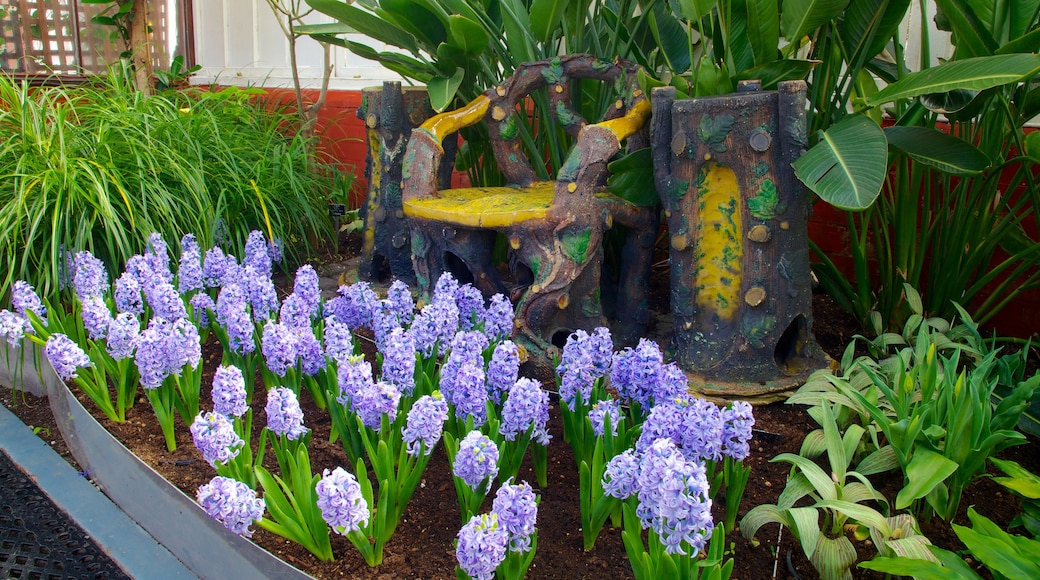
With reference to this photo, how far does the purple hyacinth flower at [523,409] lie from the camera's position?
1826 mm

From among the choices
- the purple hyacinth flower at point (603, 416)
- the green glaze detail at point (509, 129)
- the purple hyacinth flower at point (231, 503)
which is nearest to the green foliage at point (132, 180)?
the green glaze detail at point (509, 129)

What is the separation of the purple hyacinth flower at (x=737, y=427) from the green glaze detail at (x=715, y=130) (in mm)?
971

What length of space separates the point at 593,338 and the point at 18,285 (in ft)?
5.91

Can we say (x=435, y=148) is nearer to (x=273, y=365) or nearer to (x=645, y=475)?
(x=273, y=365)

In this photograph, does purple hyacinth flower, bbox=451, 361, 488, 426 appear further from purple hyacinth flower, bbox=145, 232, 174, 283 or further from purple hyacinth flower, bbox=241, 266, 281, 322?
purple hyacinth flower, bbox=145, 232, 174, 283

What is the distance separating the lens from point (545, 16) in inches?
114

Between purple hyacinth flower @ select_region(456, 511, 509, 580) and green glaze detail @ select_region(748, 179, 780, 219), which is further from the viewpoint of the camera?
green glaze detail @ select_region(748, 179, 780, 219)

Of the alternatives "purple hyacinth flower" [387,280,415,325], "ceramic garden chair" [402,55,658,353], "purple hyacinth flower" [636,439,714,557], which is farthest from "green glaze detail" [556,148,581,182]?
"purple hyacinth flower" [636,439,714,557]

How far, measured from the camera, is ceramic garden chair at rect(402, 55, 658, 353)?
2.67 m

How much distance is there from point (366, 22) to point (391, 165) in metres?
0.62

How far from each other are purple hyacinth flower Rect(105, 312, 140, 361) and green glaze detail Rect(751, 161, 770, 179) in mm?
1805

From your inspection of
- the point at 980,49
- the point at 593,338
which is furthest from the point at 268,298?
the point at 980,49

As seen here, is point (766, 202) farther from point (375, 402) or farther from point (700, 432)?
point (375, 402)

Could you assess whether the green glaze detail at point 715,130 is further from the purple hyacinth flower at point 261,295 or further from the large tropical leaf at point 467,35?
the purple hyacinth flower at point 261,295
